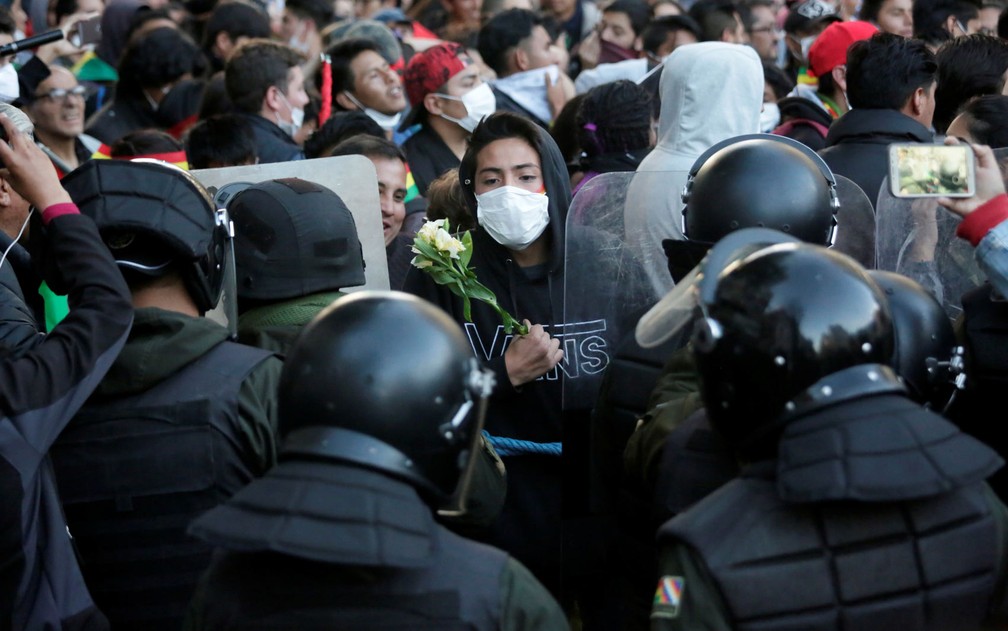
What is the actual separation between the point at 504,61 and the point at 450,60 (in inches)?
58.6

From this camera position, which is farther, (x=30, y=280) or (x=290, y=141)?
(x=290, y=141)

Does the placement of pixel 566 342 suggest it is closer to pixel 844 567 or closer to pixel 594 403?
pixel 594 403

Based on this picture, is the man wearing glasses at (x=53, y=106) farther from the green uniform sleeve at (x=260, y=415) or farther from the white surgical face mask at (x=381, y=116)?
the green uniform sleeve at (x=260, y=415)

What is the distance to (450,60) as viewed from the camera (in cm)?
703

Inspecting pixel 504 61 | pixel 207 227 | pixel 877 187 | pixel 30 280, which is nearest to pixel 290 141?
pixel 504 61

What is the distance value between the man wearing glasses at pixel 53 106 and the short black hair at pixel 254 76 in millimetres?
908

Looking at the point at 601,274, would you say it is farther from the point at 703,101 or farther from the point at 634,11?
the point at 634,11

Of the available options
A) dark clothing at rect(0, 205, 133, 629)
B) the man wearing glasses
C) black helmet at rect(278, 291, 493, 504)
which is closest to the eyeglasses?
the man wearing glasses

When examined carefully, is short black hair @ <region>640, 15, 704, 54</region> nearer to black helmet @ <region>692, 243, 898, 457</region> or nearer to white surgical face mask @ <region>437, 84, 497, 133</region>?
white surgical face mask @ <region>437, 84, 497, 133</region>

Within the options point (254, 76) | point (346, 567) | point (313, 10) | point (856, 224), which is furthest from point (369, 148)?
point (313, 10)

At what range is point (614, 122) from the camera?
5879 mm

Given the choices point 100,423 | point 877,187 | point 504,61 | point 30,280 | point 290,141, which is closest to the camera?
point 100,423

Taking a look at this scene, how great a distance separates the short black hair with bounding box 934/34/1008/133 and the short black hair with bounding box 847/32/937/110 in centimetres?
27

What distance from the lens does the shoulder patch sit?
2.22 meters
